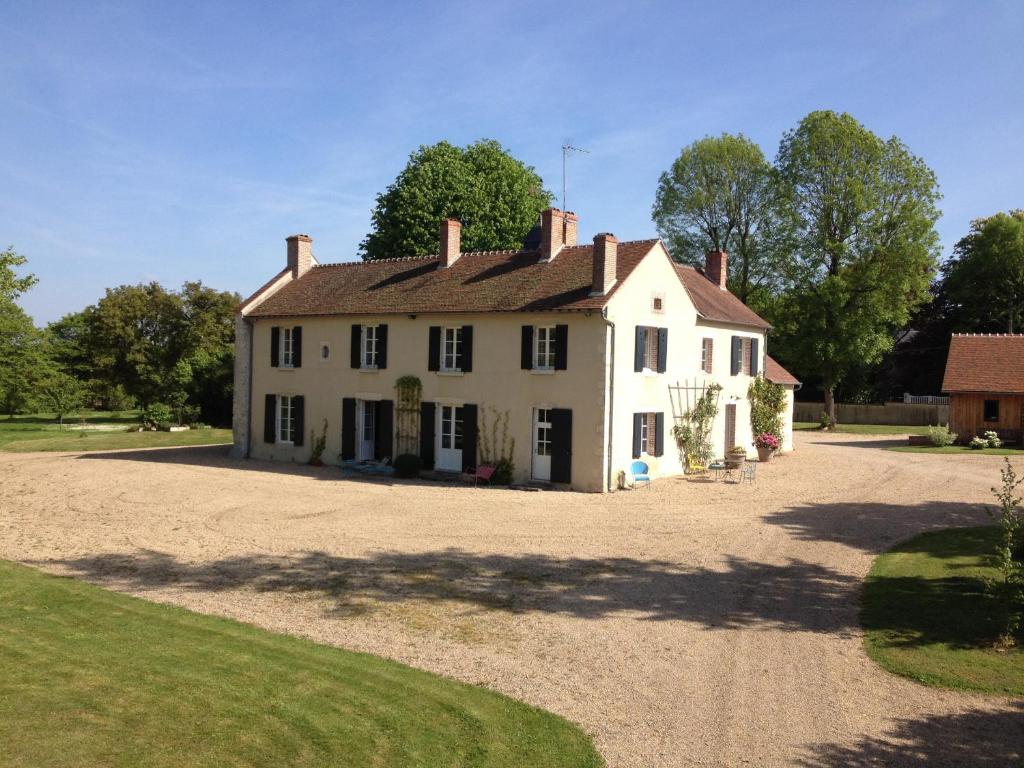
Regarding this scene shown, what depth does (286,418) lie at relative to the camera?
93.2 ft

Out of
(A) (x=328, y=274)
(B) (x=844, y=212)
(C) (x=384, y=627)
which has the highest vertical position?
(B) (x=844, y=212)

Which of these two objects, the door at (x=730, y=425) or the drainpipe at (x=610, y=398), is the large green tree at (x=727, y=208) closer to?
the door at (x=730, y=425)

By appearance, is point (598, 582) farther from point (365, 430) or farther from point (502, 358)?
point (365, 430)

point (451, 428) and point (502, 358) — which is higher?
point (502, 358)

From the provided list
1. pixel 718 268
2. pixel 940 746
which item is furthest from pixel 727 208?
pixel 940 746

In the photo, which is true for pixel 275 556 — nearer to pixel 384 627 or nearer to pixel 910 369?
pixel 384 627

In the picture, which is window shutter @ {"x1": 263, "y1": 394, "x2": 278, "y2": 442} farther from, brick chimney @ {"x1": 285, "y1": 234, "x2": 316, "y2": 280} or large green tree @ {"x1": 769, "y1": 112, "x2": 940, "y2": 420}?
large green tree @ {"x1": 769, "y1": 112, "x2": 940, "y2": 420}

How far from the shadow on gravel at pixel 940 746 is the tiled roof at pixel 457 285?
14743 millimetres

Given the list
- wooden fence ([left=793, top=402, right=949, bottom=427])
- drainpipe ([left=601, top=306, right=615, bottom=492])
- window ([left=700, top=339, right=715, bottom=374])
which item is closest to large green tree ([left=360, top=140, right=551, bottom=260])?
window ([left=700, top=339, right=715, bottom=374])

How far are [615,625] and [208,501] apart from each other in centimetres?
1257

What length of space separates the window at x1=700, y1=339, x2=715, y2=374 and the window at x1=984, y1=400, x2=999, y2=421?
603 inches

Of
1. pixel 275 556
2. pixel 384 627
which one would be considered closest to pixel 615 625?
pixel 384 627

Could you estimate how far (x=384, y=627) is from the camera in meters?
10.6

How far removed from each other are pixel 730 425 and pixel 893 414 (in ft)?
80.2
